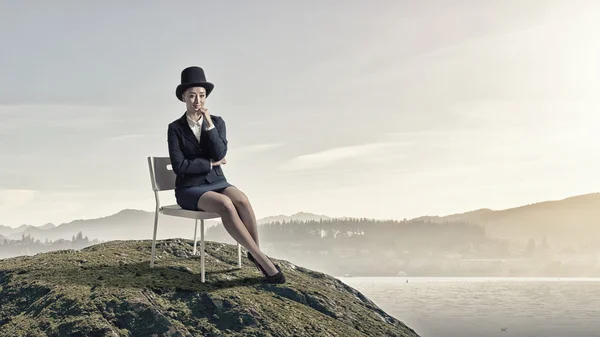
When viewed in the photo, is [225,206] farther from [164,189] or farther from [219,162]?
[164,189]

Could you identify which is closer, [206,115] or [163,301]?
[163,301]

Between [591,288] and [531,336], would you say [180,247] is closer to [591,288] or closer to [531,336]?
[531,336]

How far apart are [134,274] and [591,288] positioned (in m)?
22.2

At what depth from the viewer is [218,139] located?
7.10 metres

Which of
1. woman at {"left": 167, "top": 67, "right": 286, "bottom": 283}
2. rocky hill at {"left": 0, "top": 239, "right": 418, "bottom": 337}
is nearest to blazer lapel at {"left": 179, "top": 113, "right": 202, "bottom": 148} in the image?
woman at {"left": 167, "top": 67, "right": 286, "bottom": 283}

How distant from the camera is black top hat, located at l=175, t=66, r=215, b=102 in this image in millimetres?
7086

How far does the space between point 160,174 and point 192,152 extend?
0.99 m

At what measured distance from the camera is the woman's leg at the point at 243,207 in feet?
23.4

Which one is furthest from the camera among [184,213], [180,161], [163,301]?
[184,213]

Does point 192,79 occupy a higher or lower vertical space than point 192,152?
higher

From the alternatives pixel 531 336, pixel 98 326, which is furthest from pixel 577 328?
pixel 98 326

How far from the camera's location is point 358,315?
7867mm

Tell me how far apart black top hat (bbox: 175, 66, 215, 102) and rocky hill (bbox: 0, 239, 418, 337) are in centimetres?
226

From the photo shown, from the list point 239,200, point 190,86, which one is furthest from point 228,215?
point 190,86
